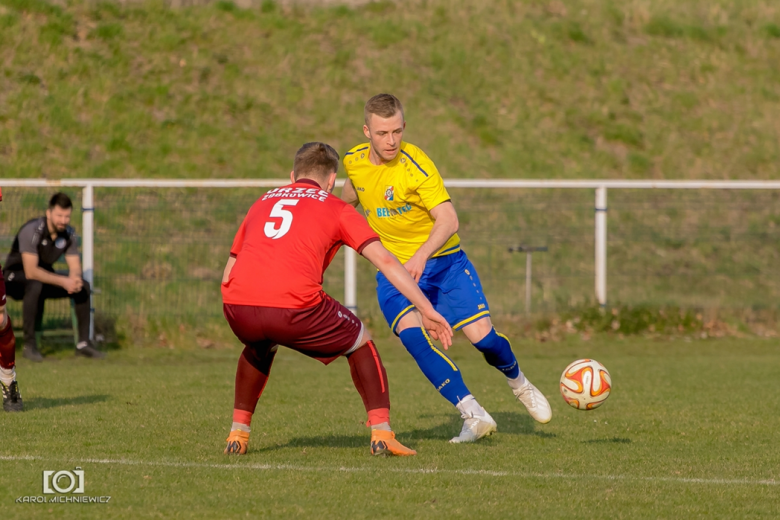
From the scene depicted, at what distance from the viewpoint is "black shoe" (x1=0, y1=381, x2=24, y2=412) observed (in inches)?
277

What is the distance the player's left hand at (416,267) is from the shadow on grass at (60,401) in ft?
11.0

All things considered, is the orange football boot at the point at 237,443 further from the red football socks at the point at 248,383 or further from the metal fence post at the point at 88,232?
the metal fence post at the point at 88,232

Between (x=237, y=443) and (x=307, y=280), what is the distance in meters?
1.13

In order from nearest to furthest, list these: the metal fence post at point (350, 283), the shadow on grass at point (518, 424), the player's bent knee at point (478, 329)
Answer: the player's bent knee at point (478, 329)
the shadow on grass at point (518, 424)
the metal fence post at point (350, 283)

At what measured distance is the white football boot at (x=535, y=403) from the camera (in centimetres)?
638

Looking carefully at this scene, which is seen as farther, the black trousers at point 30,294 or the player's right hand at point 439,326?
the black trousers at point 30,294

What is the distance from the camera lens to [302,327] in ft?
17.0

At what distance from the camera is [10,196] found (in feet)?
41.3

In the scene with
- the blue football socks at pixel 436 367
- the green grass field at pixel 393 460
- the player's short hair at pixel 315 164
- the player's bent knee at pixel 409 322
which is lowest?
the green grass field at pixel 393 460

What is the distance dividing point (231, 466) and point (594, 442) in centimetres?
238

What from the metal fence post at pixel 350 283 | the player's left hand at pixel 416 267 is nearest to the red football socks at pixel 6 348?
the player's left hand at pixel 416 267

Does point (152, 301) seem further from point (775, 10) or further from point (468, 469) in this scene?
point (775, 10)

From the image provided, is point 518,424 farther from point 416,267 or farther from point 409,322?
point 416,267

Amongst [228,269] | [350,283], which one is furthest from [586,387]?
[350,283]
